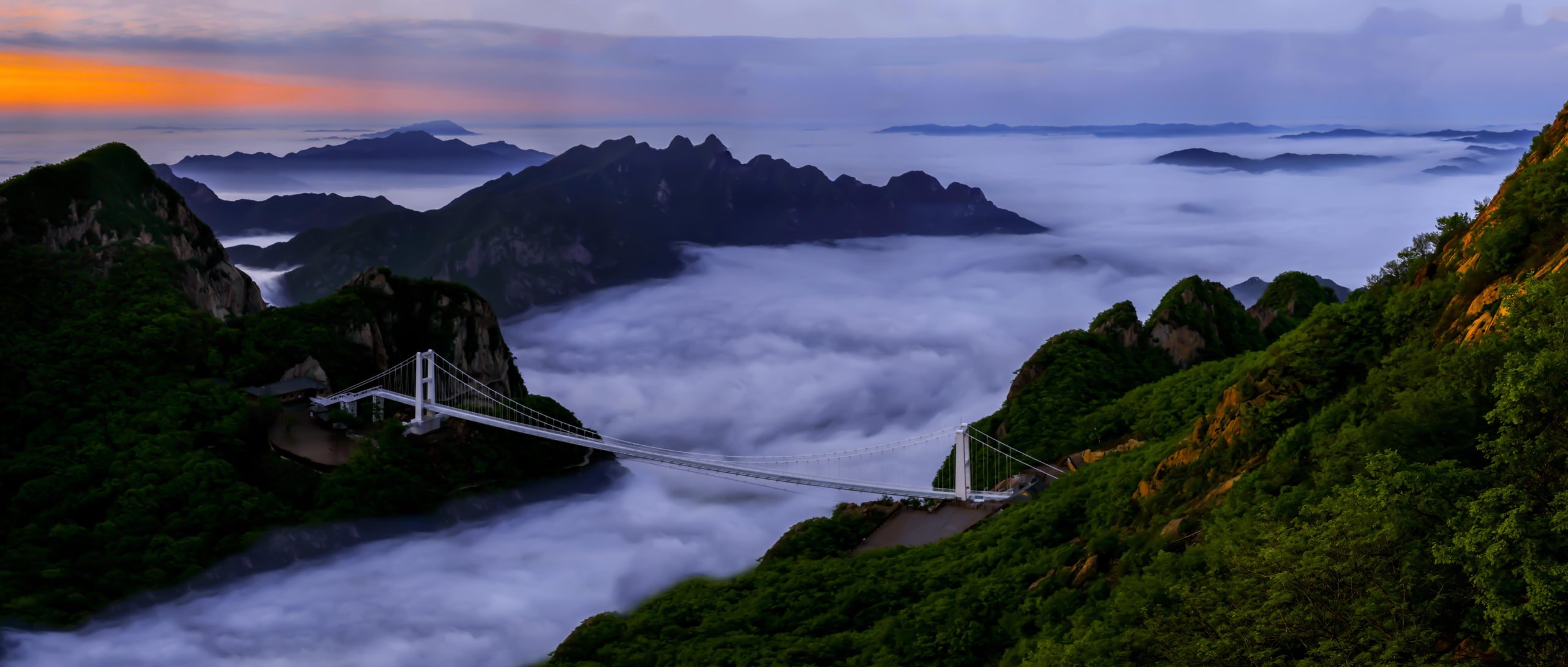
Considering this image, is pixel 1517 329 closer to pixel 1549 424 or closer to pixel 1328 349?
pixel 1549 424

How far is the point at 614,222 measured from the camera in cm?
16475

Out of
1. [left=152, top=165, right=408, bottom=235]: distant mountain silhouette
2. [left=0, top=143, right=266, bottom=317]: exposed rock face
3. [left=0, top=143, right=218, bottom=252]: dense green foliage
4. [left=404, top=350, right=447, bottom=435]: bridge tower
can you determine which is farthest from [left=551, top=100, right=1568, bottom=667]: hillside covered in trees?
Result: [left=152, top=165, right=408, bottom=235]: distant mountain silhouette

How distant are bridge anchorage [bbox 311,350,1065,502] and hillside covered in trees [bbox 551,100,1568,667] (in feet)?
17.8

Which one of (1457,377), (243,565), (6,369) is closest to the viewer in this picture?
(1457,377)

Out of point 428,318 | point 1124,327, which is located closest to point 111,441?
point 428,318

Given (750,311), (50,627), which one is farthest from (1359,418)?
(750,311)

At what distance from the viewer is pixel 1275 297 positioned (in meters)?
56.1

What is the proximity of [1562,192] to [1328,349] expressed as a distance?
4061 millimetres

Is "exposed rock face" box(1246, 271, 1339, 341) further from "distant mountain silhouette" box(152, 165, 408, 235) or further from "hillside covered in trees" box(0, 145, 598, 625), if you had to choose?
"distant mountain silhouette" box(152, 165, 408, 235)

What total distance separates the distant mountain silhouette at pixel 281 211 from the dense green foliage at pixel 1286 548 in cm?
14407

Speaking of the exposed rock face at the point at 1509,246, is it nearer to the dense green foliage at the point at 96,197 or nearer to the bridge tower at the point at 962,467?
the bridge tower at the point at 962,467

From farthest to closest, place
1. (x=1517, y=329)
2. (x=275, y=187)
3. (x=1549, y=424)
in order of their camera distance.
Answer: (x=275, y=187)
(x=1517, y=329)
(x=1549, y=424)

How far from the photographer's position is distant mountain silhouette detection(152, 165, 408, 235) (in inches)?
6373

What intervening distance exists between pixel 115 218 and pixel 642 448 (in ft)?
89.2
